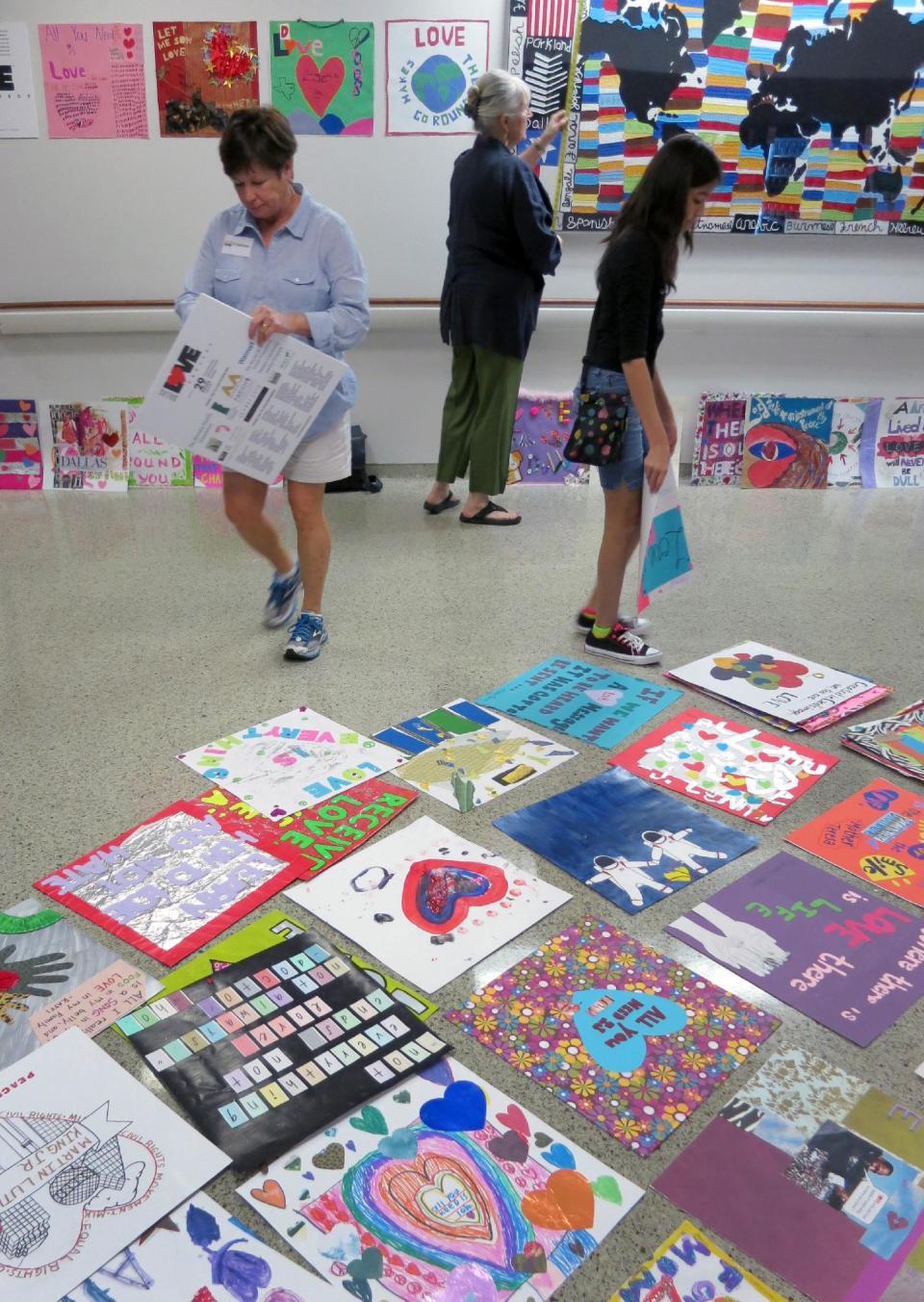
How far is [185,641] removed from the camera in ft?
8.09

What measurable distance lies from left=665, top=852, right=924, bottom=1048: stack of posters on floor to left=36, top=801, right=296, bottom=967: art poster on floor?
0.69 metres

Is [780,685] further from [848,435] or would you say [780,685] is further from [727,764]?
[848,435]

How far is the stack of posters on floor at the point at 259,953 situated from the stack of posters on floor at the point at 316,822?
0.41 feet

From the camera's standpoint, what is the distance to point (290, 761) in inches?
75.5

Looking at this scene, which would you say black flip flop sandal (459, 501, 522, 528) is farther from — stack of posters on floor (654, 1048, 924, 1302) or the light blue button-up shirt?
stack of posters on floor (654, 1048, 924, 1302)

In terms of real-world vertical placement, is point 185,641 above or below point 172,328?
below

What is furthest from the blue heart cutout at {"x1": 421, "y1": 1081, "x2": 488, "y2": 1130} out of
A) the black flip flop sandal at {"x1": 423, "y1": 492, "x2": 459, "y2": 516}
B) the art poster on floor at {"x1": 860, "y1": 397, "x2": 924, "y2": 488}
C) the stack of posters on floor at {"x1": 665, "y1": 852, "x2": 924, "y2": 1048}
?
the art poster on floor at {"x1": 860, "y1": 397, "x2": 924, "y2": 488}

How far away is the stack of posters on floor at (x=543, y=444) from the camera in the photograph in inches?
153

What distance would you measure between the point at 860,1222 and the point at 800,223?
11.7 feet


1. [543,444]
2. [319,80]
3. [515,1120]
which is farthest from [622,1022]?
[319,80]

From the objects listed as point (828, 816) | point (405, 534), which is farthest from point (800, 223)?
point (828, 816)

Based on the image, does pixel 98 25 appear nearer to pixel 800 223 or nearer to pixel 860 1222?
pixel 800 223

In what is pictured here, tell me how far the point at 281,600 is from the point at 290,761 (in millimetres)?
696

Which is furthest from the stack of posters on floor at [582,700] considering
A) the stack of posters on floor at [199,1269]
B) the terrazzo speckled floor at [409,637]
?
the stack of posters on floor at [199,1269]
